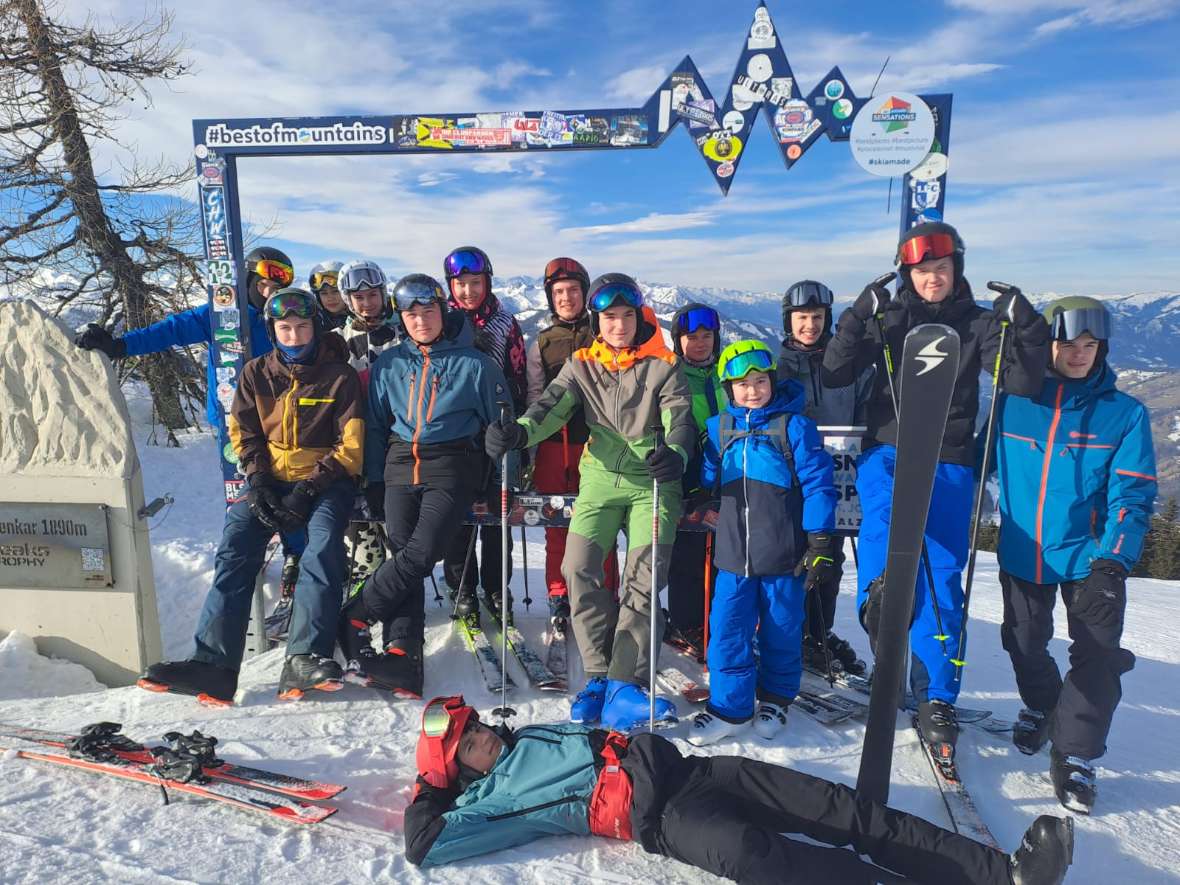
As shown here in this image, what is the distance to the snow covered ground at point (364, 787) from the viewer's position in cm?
260

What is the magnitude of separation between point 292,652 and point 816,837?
282cm

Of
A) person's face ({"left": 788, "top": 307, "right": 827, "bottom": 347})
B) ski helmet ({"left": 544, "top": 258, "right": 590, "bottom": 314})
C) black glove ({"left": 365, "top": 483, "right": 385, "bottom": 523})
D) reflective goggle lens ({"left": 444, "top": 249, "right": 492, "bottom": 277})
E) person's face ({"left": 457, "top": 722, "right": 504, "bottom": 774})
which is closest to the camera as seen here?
person's face ({"left": 457, "top": 722, "right": 504, "bottom": 774})

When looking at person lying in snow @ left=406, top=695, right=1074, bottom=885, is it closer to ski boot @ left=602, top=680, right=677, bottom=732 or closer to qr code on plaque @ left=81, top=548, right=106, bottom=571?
ski boot @ left=602, top=680, right=677, bottom=732

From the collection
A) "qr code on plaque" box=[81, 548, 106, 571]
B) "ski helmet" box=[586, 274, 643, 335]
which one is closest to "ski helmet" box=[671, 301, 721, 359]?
"ski helmet" box=[586, 274, 643, 335]

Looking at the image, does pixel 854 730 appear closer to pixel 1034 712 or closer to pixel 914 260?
pixel 1034 712

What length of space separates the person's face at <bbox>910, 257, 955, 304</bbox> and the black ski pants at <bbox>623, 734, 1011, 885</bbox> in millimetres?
2559

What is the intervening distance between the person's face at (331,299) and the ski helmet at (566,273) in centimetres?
177

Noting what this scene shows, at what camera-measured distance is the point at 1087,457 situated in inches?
133

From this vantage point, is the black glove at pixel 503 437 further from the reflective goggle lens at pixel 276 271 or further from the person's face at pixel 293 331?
the reflective goggle lens at pixel 276 271

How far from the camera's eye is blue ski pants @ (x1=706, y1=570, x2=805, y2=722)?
11.9 ft

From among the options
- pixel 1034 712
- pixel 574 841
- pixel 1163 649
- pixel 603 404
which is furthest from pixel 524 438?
pixel 1163 649

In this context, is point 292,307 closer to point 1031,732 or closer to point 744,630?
point 744,630

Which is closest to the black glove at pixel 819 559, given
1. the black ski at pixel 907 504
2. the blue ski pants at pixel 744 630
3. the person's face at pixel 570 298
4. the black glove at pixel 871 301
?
the blue ski pants at pixel 744 630

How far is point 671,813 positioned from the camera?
101 inches
